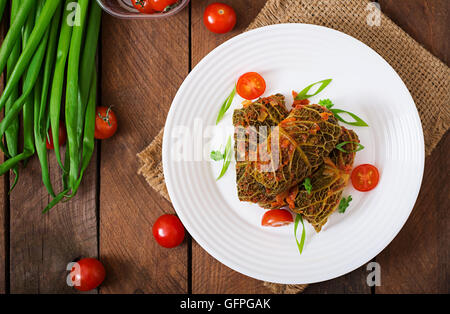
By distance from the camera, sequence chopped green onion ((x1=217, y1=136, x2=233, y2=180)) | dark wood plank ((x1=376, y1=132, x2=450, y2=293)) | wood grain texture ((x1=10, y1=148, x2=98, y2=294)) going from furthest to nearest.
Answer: wood grain texture ((x1=10, y1=148, x2=98, y2=294)) < dark wood plank ((x1=376, y1=132, x2=450, y2=293)) < chopped green onion ((x1=217, y1=136, x2=233, y2=180))

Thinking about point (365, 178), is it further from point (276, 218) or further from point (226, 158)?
point (226, 158)

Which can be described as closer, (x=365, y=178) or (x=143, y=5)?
(x=365, y=178)

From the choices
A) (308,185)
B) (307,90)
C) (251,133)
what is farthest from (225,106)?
(308,185)

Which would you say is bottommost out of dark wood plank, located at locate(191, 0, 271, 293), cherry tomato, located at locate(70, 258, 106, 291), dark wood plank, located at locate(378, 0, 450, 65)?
cherry tomato, located at locate(70, 258, 106, 291)

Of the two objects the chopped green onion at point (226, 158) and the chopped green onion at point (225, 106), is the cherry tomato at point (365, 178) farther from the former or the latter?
the chopped green onion at point (225, 106)

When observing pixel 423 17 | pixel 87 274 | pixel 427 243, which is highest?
pixel 423 17

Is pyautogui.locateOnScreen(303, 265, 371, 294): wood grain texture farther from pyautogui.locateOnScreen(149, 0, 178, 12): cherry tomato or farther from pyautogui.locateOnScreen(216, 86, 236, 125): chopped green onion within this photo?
pyautogui.locateOnScreen(149, 0, 178, 12): cherry tomato

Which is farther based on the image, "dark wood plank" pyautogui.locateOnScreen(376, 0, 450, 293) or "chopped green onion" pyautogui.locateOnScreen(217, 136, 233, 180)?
"dark wood plank" pyautogui.locateOnScreen(376, 0, 450, 293)

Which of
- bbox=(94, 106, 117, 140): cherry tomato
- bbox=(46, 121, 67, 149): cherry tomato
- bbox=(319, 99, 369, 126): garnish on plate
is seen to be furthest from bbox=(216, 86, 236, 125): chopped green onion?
bbox=(46, 121, 67, 149): cherry tomato
